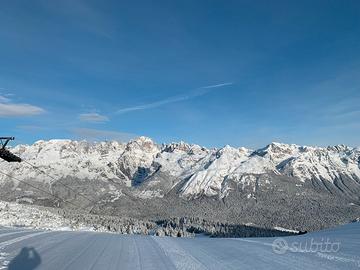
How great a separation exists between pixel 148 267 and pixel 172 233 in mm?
147271

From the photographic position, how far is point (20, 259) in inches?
766

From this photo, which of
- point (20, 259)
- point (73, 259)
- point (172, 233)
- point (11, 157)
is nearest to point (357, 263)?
point (73, 259)

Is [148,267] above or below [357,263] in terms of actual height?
below

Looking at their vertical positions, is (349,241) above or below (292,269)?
above

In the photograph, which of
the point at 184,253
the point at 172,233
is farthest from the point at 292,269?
the point at 172,233

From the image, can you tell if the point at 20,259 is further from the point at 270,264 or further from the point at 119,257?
the point at 270,264

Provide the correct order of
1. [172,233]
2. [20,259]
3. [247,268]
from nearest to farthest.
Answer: [247,268]
[20,259]
[172,233]

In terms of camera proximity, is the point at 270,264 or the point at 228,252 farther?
the point at 228,252

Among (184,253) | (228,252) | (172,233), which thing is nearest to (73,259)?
(184,253)

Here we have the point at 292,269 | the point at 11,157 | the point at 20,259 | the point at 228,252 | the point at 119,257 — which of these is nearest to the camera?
the point at 292,269

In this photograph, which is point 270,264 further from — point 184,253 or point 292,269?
point 184,253

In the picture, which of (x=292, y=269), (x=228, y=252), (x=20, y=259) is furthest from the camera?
(x=228, y=252)

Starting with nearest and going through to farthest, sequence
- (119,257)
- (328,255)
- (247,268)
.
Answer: (247,268) < (328,255) < (119,257)

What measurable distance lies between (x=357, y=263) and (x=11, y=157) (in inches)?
1088
